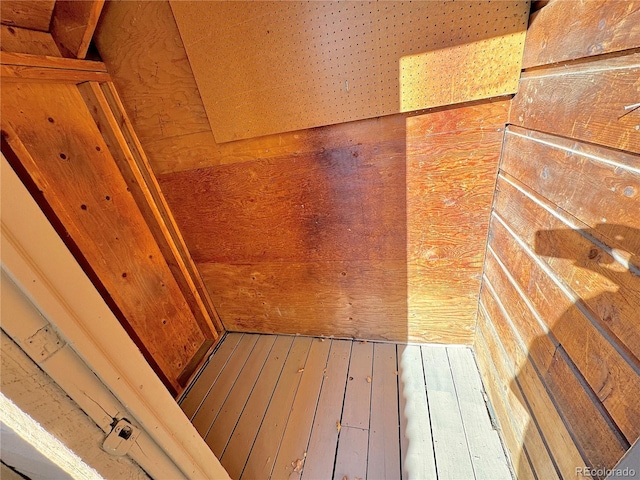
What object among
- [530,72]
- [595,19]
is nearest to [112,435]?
[595,19]

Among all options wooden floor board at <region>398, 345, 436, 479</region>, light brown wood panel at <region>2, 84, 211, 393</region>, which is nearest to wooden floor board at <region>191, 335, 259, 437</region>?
light brown wood panel at <region>2, 84, 211, 393</region>

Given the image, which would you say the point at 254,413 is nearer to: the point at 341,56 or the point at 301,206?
the point at 301,206

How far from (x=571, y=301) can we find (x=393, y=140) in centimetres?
81

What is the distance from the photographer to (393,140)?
1.11m

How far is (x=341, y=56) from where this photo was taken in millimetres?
999

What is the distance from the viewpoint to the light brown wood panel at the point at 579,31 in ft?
1.64

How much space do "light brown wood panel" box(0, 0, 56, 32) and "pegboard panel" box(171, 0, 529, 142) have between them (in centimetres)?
51

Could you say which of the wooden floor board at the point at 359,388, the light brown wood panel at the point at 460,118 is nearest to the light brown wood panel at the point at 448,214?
the light brown wood panel at the point at 460,118

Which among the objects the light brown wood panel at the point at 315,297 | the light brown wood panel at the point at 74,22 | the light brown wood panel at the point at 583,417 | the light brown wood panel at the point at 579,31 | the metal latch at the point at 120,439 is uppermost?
the light brown wood panel at the point at 74,22

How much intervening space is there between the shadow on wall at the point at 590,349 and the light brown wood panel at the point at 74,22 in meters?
1.91

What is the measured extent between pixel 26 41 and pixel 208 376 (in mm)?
1842

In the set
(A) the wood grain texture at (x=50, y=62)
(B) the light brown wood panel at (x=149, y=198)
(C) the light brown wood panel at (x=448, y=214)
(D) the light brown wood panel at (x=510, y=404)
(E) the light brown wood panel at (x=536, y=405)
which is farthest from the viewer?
(B) the light brown wood panel at (x=149, y=198)

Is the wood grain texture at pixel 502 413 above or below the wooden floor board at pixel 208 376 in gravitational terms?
above

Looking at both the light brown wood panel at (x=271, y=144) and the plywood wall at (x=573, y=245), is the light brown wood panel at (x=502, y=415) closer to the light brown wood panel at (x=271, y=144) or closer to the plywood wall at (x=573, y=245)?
the plywood wall at (x=573, y=245)
